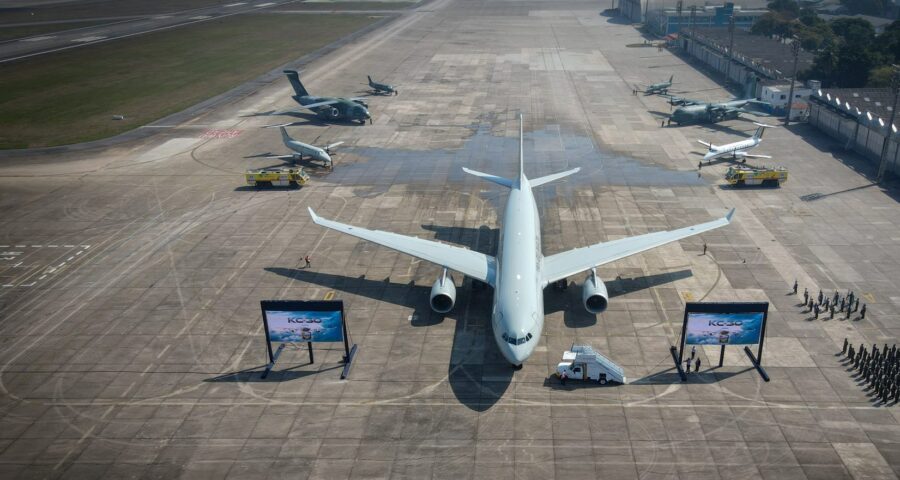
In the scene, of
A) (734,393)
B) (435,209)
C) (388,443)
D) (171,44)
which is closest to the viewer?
(388,443)

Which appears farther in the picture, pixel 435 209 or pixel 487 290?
pixel 435 209

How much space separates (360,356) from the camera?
4853 centimetres

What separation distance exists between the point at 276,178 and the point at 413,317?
3824 centimetres

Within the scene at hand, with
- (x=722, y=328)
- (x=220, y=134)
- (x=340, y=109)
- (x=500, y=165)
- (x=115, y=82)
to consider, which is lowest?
(x=500, y=165)

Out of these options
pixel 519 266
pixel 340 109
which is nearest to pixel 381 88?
pixel 340 109

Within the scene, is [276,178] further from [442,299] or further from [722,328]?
[722,328]

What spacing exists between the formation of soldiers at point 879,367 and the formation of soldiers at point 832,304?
462 cm

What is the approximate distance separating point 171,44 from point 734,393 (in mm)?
192646

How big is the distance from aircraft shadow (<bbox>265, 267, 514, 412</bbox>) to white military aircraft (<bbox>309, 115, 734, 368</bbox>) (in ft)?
6.12

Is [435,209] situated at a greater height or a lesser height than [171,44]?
lesser

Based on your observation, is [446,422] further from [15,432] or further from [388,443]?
[15,432]

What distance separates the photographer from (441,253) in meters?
56.8

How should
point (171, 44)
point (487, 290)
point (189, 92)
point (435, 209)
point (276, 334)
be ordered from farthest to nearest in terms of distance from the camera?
point (171, 44)
point (189, 92)
point (435, 209)
point (487, 290)
point (276, 334)

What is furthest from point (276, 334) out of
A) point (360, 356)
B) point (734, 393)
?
point (734, 393)
